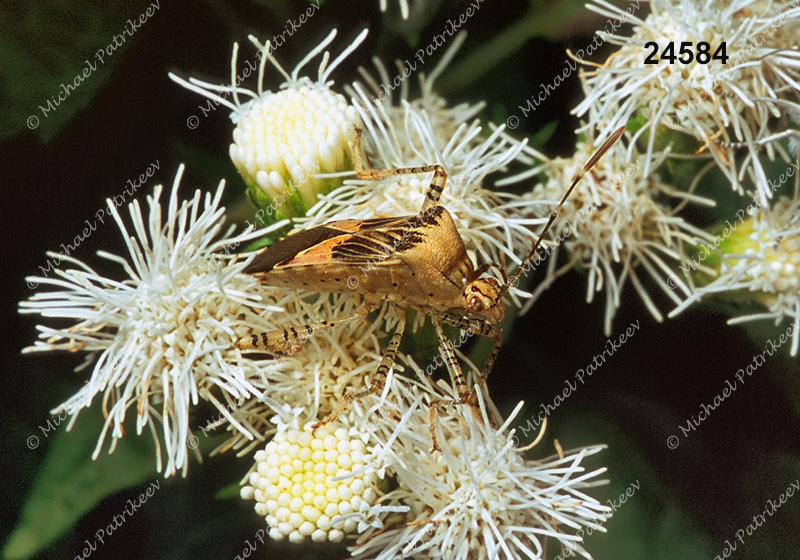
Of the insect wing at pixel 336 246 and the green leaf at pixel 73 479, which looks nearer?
the insect wing at pixel 336 246

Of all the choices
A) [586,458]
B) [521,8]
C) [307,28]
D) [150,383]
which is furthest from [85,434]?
[521,8]

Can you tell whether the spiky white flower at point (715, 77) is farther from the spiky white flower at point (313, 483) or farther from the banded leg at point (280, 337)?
the spiky white flower at point (313, 483)

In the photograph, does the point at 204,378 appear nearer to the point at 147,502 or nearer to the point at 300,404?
the point at 300,404

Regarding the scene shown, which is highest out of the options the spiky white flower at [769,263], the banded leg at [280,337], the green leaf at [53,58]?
the green leaf at [53,58]

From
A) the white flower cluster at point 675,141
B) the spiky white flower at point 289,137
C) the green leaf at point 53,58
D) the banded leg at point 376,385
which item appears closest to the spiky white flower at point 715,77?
the white flower cluster at point 675,141

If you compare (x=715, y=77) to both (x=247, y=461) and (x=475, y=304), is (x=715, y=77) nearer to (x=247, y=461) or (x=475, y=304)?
(x=475, y=304)

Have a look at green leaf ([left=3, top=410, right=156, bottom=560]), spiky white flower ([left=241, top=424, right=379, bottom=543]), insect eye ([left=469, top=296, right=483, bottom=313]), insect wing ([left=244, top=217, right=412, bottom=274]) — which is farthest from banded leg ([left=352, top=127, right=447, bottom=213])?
green leaf ([left=3, top=410, right=156, bottom=560])

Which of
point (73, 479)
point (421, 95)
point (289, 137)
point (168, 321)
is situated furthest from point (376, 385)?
point (421, 95)
